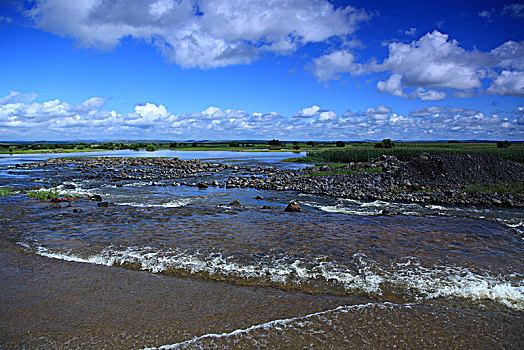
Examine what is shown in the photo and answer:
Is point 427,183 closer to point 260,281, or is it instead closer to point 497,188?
point 497,188

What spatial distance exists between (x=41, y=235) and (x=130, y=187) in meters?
16.9

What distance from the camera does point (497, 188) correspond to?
2294cm

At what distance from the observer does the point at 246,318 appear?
6.82 meters

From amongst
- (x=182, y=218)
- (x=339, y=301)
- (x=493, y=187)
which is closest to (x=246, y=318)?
(x=339, y=301)

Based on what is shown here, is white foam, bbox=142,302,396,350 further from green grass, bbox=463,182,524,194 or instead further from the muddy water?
green grass, bbox=463,182,524,194

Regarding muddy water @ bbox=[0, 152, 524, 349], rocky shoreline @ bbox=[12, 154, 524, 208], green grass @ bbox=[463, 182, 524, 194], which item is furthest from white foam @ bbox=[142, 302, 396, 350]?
green grass @ bbox=[463, 182, 524, 194]

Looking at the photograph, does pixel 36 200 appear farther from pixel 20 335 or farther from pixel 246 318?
pixel 246 318

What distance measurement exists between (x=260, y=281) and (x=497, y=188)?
22.3 meters

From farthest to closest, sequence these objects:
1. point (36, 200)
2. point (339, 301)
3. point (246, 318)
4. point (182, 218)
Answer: point (36, 200) → point (182, 218) → point (339, 301) → point (246, 318)

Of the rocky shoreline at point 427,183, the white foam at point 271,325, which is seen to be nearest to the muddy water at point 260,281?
the white foam at point 271,325

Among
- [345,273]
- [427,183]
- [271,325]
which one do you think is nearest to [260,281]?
[271,325]

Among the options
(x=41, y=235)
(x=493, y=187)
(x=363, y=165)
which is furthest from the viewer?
(x=363, y=165)

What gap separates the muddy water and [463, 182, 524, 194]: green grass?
695cm

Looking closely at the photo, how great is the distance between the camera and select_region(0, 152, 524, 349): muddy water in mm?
6246
